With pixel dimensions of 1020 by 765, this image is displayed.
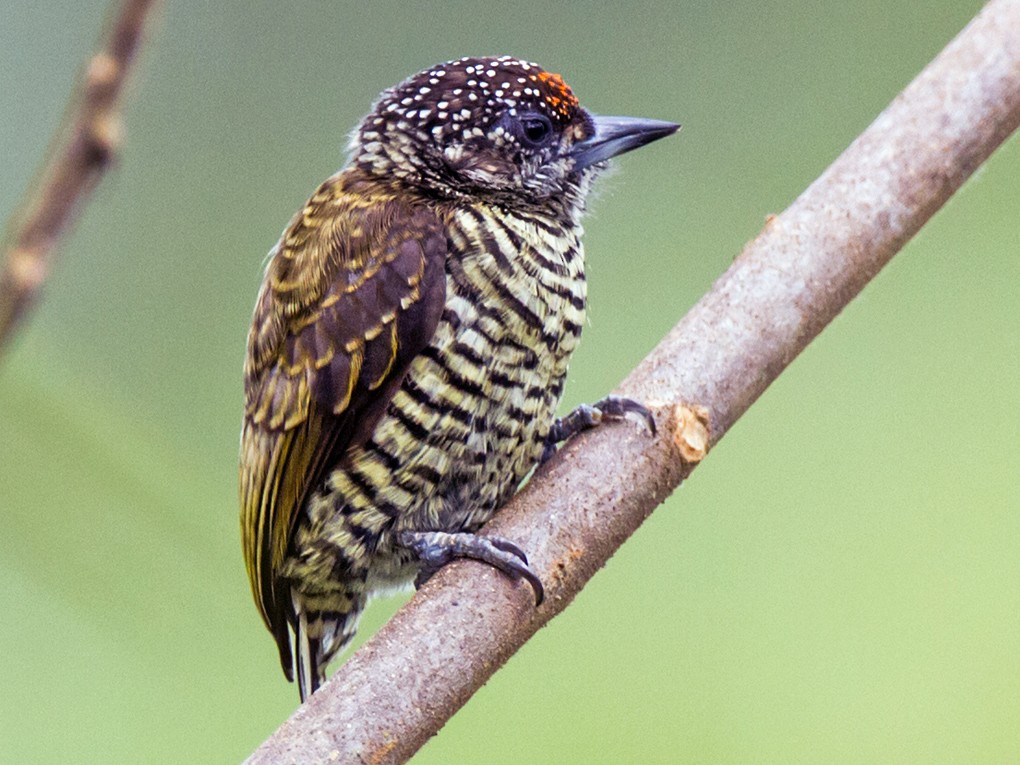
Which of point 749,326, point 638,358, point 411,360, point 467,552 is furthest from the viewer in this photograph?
point 638,358

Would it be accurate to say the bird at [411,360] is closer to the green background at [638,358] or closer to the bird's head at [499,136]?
the bird's head at [499,136]

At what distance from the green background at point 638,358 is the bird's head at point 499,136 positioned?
153 mm

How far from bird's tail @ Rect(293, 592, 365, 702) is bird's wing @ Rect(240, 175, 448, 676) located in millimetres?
112

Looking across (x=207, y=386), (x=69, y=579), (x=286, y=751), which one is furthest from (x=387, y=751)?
Answer: (x=207, y=386)

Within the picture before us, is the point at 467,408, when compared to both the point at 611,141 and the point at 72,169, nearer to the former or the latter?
the point at 611,141

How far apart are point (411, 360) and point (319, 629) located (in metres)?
0.57

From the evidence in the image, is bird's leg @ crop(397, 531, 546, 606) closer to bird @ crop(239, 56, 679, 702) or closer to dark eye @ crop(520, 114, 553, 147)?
bird @ crop(239, 56, 679, 702)

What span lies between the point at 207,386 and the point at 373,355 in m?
1.27

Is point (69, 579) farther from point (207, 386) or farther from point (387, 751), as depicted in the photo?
point (207, 386)

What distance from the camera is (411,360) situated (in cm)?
199

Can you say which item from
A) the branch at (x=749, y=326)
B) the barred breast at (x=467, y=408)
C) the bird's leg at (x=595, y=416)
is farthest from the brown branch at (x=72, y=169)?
the barred breast at (x=467, y=408)

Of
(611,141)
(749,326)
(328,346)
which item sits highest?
(611,141)

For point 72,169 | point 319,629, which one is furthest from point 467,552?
point 72,169

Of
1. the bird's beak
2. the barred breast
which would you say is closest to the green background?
the bird's beak
